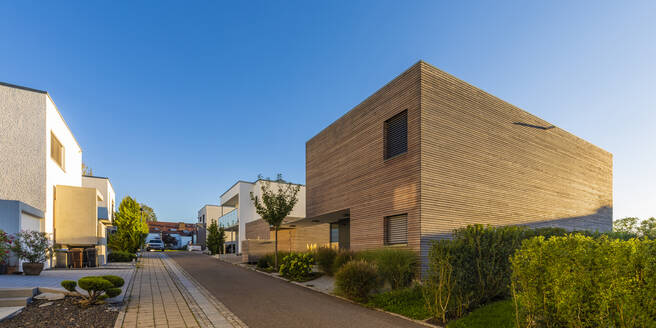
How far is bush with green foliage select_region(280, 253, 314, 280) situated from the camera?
13.9m

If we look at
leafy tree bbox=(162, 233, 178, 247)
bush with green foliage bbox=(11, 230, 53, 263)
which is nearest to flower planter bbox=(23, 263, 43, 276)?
bush with green foliage bbox=(11, 230, 53, 263)

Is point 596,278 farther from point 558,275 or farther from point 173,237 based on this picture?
point 173,237

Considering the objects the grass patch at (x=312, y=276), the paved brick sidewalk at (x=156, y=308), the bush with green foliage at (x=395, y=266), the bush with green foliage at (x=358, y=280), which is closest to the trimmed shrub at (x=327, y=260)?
the grass patch at (x=312, y=276)

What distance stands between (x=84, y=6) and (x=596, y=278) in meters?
19.5

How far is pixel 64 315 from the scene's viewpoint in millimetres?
6492

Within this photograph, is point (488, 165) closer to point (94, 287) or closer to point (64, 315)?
point (94, 287)

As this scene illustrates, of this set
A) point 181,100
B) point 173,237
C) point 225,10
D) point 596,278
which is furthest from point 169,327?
point 173,237

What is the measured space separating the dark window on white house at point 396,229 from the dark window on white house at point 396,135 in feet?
7.72

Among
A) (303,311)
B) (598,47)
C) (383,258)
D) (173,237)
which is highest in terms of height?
(598,47)

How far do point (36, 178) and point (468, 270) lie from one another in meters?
17.6

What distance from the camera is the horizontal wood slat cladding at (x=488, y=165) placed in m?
11.4

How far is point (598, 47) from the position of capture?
40.3 feet

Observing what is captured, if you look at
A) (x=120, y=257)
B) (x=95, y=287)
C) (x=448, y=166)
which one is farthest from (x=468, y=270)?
(x=120, y=257)

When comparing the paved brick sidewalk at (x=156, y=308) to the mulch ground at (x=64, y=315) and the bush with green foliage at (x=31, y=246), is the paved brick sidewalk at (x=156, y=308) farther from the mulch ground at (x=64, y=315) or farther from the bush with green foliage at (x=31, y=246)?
the bush with green foliage at (x=31, y=246)
